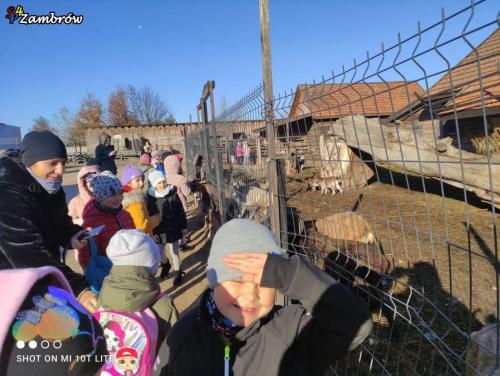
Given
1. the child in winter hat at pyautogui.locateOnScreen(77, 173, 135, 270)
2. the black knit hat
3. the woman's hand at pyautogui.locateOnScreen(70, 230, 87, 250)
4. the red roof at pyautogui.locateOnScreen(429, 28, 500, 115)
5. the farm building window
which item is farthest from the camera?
the farm building window

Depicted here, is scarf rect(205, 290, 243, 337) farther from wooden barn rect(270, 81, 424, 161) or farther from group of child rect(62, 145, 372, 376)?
wooden barn rect(270, 81, 424, 161)

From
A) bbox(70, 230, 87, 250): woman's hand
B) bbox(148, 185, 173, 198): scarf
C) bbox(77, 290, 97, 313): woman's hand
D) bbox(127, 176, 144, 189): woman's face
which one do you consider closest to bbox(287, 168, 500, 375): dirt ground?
bbox(77, 290, 97, 313): woman's hand

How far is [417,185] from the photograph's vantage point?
10523 millimetres

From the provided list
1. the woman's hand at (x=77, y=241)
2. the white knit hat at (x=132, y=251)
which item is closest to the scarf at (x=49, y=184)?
the woman's hand at (x=77, y=241)

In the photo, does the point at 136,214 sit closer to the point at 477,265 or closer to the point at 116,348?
the point at 116,348

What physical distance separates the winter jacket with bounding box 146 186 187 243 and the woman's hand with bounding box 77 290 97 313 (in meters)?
2.72

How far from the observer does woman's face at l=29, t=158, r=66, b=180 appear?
2096 mm

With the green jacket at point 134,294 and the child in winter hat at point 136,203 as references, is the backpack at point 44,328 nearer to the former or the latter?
the green jacket at point 134,294

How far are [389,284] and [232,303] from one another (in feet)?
9.61

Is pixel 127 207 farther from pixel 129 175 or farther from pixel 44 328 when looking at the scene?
pixel 44 328

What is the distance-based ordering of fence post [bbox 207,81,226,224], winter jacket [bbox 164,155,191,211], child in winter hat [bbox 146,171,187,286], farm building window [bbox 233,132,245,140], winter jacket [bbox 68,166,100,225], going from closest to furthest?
winter jacket [bbox 68,166,100,225] → farm building window [bbox 233,132,245,140] → child in winter hat [bbox 146,171,187,286] → fence post [bbox 207,81,226,224] → winter jacket [bbox 164,155,191,211]

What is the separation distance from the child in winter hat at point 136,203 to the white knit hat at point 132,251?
1721mm

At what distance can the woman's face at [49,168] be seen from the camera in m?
2.10

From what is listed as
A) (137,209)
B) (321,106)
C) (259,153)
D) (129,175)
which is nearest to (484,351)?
(321,106)
